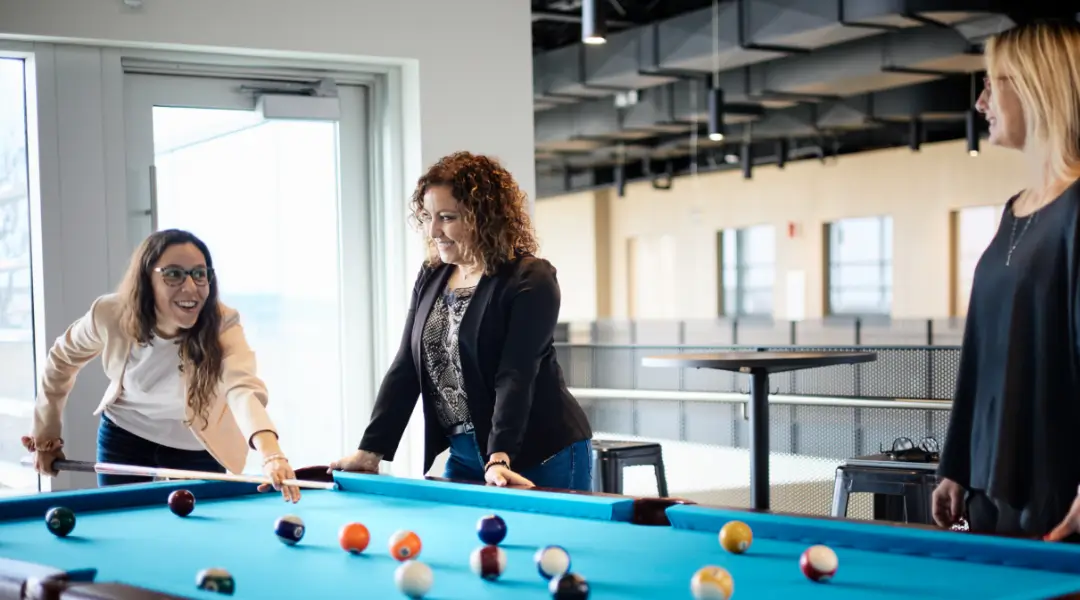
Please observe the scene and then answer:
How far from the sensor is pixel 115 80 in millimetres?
4562

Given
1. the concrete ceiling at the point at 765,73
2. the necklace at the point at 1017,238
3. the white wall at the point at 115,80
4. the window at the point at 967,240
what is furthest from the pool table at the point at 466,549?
the window at the point at 967,240

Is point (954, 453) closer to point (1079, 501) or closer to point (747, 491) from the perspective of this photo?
point (1079, 501)

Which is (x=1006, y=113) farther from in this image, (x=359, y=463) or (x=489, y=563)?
(x=359, y=463)

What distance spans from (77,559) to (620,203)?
1908 cm

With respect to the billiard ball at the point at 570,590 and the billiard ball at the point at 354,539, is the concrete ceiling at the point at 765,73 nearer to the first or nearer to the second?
the billiard ball at the point at 354,539

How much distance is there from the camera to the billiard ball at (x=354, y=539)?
2.18 m

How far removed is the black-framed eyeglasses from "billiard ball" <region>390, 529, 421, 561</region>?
→ 1728 mm

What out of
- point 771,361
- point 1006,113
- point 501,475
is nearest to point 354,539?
point 501,475

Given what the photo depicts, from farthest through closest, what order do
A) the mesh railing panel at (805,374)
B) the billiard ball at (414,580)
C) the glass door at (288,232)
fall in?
the mesh railing panel at (805,374) < the glass door at (288,232) < the billiard ball at (414,580)

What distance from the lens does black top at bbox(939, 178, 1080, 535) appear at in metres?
2.07

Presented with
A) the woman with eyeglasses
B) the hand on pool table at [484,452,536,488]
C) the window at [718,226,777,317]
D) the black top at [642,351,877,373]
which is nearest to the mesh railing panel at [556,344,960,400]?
the black top at [642,351,877,373]

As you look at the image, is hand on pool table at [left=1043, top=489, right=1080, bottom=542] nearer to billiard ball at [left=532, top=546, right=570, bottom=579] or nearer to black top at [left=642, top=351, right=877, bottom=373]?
billiard ball at [left=532, top=546, right=570, bottom=579]

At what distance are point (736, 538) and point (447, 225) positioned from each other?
1.36 meters

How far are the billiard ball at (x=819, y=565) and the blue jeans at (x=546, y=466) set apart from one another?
1.36 m
